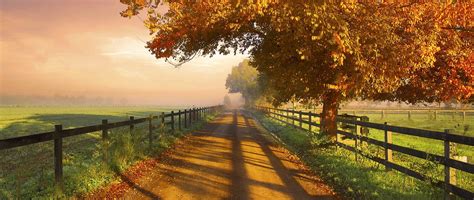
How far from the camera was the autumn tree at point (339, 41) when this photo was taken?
497 inches

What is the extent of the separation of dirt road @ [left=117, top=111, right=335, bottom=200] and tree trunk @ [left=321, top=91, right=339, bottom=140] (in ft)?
7.46

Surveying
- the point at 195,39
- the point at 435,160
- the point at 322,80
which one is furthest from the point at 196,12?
the point at 435,160

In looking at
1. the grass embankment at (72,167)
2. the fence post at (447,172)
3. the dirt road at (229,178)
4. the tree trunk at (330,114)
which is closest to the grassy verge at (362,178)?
the fence post at (447,172)

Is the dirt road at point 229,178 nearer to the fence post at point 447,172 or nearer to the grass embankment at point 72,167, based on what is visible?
the grass embankment at point 72,167

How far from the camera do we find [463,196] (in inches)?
280

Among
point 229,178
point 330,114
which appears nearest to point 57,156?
point 229,178

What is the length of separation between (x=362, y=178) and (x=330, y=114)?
746 cm

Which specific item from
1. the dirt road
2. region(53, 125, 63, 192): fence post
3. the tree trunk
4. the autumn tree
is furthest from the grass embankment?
the tree trunk

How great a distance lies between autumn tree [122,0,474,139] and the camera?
12617 millimetres

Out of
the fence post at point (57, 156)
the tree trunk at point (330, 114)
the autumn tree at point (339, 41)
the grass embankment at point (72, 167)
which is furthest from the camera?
the tree trunk at point (330, 114)

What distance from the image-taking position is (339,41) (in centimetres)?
1204

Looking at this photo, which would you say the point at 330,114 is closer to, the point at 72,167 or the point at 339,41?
the point at 339,41

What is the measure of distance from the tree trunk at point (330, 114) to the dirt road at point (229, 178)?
2274 millimetres

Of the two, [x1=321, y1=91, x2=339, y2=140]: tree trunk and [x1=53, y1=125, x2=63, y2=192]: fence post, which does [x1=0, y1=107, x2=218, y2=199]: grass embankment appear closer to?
[x1=53, y1=125, x2=63, y2=192]: fence post
